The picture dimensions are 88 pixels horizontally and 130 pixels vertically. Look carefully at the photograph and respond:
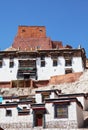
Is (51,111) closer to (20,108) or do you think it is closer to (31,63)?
(20,108)

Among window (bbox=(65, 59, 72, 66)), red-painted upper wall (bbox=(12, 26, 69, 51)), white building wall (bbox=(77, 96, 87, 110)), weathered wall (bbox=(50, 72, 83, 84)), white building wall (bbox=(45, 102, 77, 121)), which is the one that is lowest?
white building wall (bbox=(45, 102, 77, 121))

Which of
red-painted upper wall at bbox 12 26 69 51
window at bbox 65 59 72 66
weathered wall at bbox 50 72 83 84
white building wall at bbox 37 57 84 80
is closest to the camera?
weathered wall at bbox 50 72 83 84

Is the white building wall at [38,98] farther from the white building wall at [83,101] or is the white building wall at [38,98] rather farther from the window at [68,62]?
the window at [68,62]

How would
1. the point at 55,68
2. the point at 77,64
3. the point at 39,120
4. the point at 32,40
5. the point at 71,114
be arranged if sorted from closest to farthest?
the point at 71,114
the point at 39,120
the point at 77,64
the point at 55,68
the point at 32,40

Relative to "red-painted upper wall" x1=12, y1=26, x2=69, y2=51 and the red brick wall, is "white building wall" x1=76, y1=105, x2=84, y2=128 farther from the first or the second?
"red-painted upper wall" x1=12, y1=26, x2=69, y2=51

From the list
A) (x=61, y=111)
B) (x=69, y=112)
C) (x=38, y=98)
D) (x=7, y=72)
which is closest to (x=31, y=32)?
(x=7, y=72)

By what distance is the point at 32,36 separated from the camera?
71.4 metres

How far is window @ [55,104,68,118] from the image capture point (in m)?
30.6

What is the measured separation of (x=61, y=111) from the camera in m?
30.9

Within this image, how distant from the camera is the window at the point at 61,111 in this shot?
30.6 m

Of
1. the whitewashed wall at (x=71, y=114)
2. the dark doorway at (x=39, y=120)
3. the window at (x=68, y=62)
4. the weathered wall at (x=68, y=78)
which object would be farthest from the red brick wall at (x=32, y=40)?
the whitewashed wall at (x=71, y=114)

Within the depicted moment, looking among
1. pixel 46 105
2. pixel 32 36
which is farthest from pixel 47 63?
pixel 46 105

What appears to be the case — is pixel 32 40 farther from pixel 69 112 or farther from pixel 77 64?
pixel 69 112

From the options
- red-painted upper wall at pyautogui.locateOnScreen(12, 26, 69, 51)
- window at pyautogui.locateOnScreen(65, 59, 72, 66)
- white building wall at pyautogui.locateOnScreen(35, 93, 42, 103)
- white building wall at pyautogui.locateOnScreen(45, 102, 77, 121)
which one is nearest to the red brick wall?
red-painted upper wall at pyautogui.locateOnScreen(12, 26, 69, 51)
